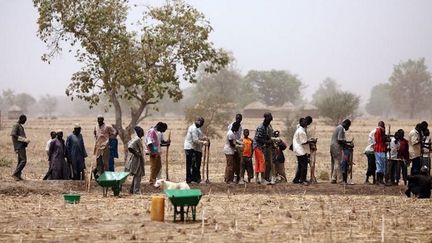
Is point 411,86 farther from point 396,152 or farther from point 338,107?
Result: point 396,152

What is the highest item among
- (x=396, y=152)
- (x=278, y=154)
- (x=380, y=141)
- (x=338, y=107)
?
(x=338, y=107)

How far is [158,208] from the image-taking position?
11203mm

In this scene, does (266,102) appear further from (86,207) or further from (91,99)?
(86,207)

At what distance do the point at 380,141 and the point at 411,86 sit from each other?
11545 centimetres

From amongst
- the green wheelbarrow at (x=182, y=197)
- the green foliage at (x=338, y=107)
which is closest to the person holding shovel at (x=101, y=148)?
the green wheelbarrow at (x=182, y=197)

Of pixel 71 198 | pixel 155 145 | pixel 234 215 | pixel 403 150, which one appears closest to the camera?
pixel 234 215

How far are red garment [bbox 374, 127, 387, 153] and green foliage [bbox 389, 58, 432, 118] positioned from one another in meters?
113

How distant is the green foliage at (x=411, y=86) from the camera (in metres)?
128

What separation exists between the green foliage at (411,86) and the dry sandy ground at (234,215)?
116m

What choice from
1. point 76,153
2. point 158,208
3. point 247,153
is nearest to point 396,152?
point 247,153

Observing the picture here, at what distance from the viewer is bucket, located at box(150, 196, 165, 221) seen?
1120 cm

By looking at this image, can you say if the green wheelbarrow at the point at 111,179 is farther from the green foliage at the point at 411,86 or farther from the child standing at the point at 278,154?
the green foliage at the point at 411,86

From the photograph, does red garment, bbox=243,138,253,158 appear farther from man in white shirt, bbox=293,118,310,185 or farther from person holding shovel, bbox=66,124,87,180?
person holding shovel, bbox=66,124,87,180

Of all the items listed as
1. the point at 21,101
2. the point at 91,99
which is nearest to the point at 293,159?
the point at 91,99
